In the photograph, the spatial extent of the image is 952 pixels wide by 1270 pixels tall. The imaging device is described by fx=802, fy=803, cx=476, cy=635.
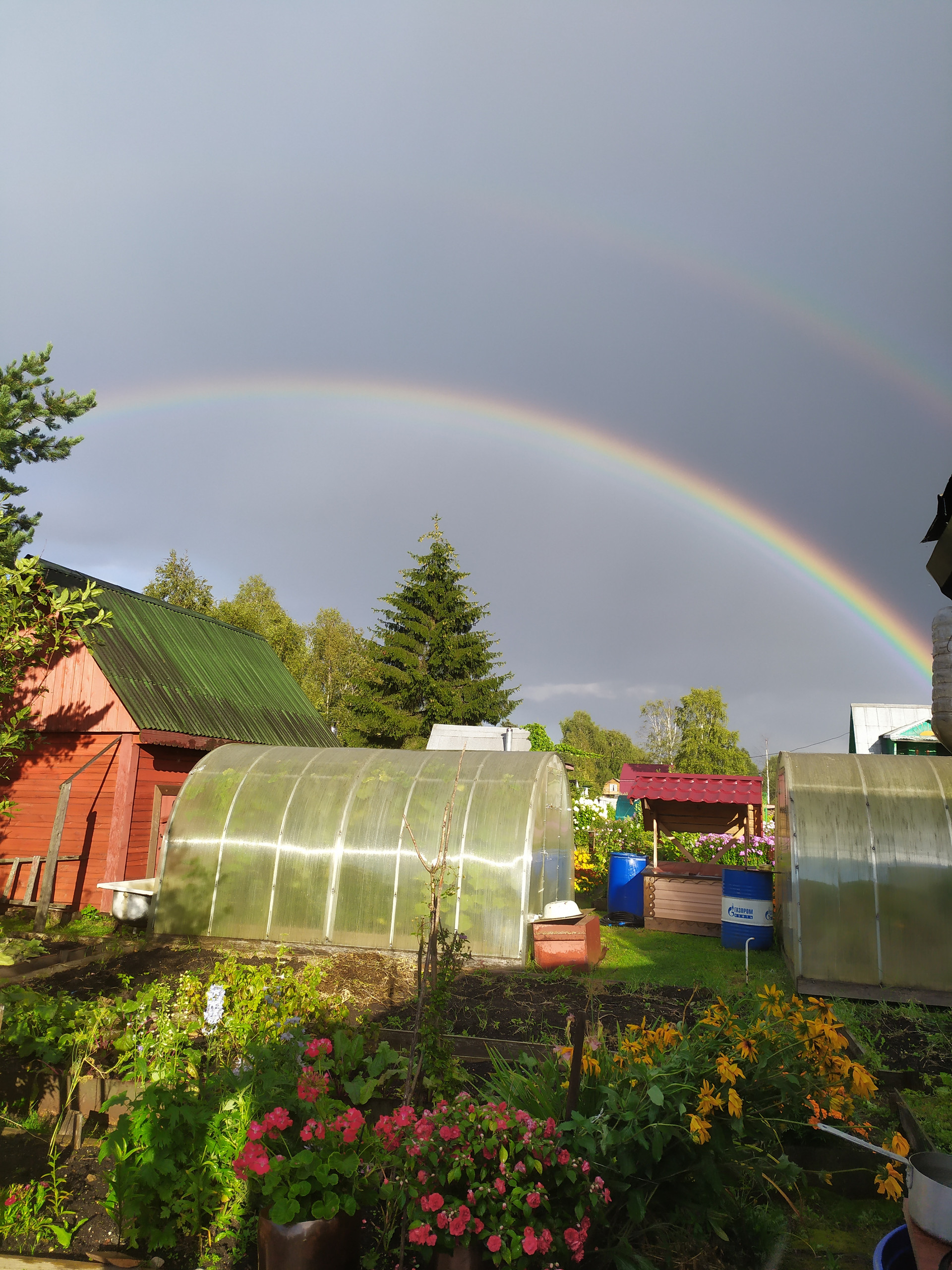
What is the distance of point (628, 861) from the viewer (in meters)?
16.9

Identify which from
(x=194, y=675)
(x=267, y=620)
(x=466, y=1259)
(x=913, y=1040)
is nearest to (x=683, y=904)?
(x=913, y=1040)

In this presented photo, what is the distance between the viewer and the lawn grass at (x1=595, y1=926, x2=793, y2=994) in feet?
32.7

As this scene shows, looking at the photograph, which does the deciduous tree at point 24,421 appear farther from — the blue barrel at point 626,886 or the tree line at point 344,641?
the blue barrel at point 626,886

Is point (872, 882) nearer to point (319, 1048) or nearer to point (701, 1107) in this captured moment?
point (701, 1107)

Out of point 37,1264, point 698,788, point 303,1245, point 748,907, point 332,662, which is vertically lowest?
point 37,1264

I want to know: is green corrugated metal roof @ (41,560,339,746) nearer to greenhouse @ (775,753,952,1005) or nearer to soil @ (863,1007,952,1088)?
greenhouse @ (775,753,952,1005)

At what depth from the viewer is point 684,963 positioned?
11.6 m

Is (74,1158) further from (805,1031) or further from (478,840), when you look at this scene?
(478,840)

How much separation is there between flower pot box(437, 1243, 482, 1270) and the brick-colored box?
7.57 metres

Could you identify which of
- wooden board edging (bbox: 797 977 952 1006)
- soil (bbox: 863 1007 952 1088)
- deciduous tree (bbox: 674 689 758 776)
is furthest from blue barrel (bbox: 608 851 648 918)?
deciduous tree (bbox: 674 689 758 776)

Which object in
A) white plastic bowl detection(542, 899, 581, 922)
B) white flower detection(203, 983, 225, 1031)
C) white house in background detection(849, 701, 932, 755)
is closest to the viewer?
white flower detection(203, 983, 225, 1031)

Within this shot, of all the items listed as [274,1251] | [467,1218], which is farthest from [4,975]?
[467,1218]

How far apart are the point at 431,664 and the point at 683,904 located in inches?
898

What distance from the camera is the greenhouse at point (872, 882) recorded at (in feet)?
31.1
